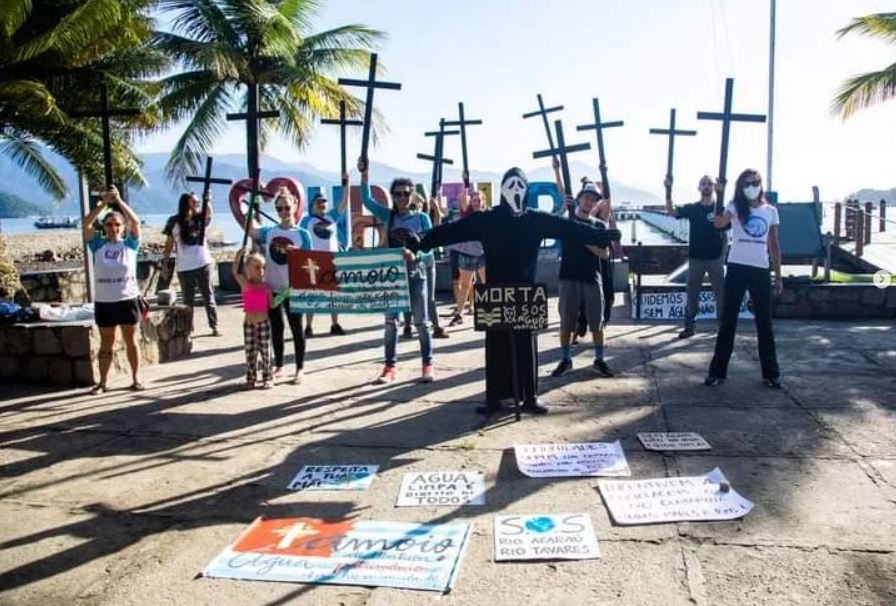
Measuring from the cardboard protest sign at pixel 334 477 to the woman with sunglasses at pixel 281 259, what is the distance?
9.17 ft

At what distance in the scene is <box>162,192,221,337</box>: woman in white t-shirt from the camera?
10727mm

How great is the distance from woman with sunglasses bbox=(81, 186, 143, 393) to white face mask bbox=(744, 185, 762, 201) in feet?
20.1

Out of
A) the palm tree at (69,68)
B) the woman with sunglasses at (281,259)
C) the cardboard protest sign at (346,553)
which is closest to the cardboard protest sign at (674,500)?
the cardboard protest sign at (346,553)

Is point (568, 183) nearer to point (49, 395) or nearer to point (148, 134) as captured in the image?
point (49, 395)

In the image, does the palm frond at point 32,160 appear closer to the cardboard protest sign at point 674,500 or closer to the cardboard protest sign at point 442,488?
the cardboard protest sign at point 442,488

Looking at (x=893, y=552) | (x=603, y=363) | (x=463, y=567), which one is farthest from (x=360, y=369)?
(x=893, y=552)

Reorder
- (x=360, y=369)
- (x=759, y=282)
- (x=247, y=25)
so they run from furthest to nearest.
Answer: (x=247, y=25), (x=360, y=369), (x=759, y=282)

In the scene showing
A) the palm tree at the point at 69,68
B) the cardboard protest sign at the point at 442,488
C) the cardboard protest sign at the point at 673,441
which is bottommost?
the cardboard protest sign at the point at 442,488

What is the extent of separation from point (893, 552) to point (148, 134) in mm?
18652

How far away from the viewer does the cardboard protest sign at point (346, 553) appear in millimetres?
3756

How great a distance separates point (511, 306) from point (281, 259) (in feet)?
9.22

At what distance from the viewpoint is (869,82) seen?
699 inches

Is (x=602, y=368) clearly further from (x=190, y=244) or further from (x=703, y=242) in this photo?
(x=190, y=244)

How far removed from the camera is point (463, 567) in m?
3.85
